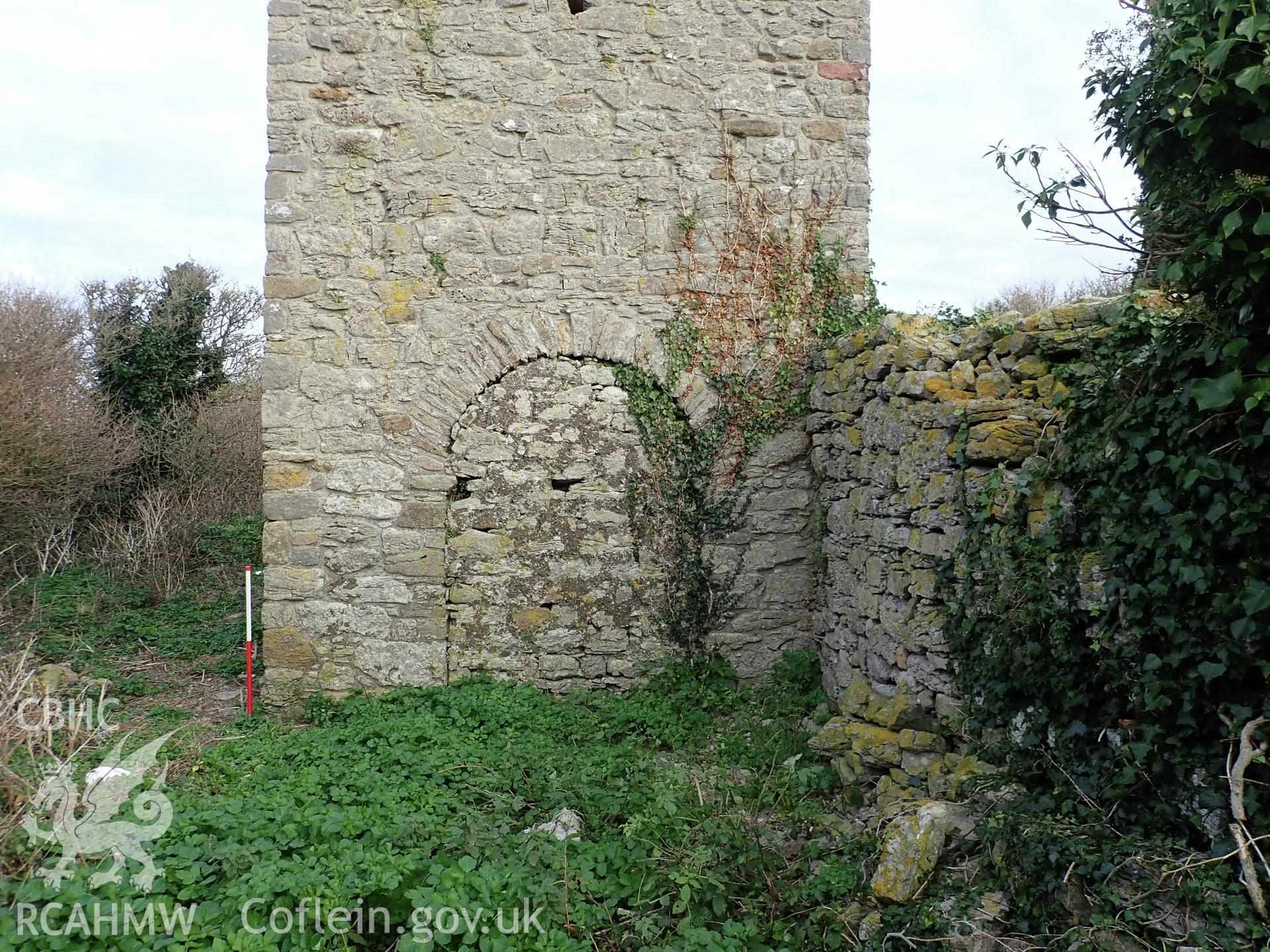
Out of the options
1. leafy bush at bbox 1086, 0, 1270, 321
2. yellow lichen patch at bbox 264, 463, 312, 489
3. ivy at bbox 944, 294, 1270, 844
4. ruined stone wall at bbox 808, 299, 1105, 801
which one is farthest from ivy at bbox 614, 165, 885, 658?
leafy bush at bbox 1086, 0, 1270, 321

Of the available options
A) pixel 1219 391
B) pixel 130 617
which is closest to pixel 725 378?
pixel 1219 391

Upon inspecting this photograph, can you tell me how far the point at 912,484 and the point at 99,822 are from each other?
4044 mm

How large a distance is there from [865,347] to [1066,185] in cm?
224

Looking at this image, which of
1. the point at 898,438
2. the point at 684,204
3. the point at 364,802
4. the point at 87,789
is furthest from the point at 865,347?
the point at 87,789

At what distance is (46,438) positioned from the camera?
32.0ft

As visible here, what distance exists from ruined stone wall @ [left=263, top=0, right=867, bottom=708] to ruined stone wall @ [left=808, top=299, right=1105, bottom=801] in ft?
4.87

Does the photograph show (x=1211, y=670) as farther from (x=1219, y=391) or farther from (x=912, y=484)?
(x=912, y=484)

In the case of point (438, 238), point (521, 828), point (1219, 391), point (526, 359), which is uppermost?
point (438, 238)

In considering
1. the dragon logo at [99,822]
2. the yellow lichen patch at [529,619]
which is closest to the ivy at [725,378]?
the yellow lichen patch at [529,619]

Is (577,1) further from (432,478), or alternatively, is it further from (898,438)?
(898,438)

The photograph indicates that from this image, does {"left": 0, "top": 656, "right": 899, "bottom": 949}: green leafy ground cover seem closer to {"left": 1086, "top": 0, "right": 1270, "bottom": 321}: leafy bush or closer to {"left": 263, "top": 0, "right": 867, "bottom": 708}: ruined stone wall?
{"left": 263, "top": 0, "right": 867, "bottom": 708}: ruined stone wall

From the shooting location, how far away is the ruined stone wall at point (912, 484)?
389 cm

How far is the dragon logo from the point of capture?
341cm

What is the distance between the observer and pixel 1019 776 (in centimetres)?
337
